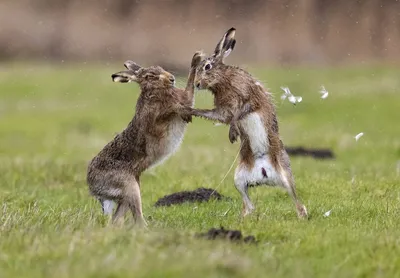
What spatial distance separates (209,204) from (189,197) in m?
0.52

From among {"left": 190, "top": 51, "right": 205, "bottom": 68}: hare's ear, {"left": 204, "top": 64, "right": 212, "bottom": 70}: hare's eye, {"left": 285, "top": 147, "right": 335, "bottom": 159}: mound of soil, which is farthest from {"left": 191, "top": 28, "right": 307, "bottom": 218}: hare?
{"left": 285, "top": 147, "right": 335, "bottom": 159}: mound of soil

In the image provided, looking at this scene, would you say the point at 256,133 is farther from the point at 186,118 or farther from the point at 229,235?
the point at 229,235

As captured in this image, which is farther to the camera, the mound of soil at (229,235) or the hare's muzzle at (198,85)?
the hare's muzzle at (198,85)

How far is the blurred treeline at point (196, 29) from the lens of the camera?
154 ft

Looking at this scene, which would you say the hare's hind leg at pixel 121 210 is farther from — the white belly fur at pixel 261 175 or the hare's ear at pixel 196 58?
the hare's ear at pixel 196 58

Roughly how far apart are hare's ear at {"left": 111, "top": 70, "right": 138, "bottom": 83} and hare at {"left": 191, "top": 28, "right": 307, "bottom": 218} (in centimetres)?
75

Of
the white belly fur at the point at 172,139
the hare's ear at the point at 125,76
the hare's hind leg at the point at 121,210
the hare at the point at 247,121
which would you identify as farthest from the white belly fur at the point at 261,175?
the hare's ear at the point at 125,76

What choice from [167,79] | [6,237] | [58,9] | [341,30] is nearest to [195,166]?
→ [167,79]

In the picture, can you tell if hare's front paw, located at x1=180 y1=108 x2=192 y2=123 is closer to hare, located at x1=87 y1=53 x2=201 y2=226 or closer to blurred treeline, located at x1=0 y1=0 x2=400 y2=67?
hare, located at x1=87 y1=53 x2=201 y2=226

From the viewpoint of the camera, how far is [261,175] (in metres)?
10.3

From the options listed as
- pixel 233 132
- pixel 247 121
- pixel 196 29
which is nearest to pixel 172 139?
pixel 233 132

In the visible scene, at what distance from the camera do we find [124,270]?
670cm

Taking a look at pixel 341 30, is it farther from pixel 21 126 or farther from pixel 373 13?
pixel 21 126

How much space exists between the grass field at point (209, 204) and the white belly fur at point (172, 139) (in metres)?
0.75
